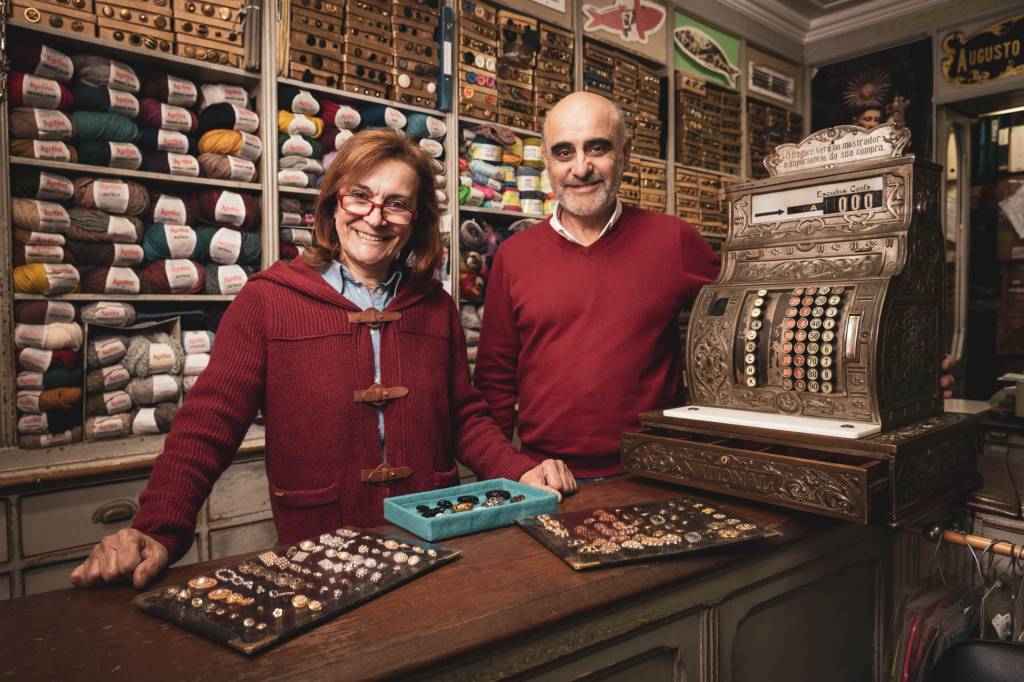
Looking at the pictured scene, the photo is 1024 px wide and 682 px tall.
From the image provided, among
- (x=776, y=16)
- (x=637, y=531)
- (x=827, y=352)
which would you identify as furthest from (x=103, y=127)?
(x=776, y=16)

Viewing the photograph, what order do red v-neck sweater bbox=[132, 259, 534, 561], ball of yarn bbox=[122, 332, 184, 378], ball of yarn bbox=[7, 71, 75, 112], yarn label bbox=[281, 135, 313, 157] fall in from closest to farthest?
red v-neck sweater bbox=[132, 259, 534, 561], ball of yarn bbox=[7, 71, 75, 112], ball of yarn bbox=[122, 332, 184, 378], yarn label bbox=[281, 135, 313, 157]

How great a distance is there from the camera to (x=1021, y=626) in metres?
1.28

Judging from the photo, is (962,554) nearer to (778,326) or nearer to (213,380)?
(778,326)

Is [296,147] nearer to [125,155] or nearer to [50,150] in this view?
[125,155]

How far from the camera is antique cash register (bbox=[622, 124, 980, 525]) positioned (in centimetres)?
122

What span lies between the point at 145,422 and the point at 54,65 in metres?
1.21

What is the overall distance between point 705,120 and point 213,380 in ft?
12.7

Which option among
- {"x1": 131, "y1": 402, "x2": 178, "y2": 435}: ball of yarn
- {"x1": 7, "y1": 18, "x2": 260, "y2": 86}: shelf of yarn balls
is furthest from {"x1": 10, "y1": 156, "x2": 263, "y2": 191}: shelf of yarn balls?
{"x1": 131, "y1": 402, "x2": 178, "y2": 435}: ball of yarn

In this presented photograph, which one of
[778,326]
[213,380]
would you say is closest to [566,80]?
[778,326]

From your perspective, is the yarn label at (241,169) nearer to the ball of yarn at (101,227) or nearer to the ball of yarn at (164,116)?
the ball of yarn at (164,116)

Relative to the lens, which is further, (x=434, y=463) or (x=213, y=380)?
(x=434, y=463)

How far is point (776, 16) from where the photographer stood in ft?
15.8

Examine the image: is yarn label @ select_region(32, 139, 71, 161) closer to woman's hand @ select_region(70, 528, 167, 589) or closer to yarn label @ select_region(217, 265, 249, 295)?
yarn label @ select_region(217, 265, 249, 295)

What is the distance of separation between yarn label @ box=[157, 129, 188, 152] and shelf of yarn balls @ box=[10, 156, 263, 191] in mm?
93
